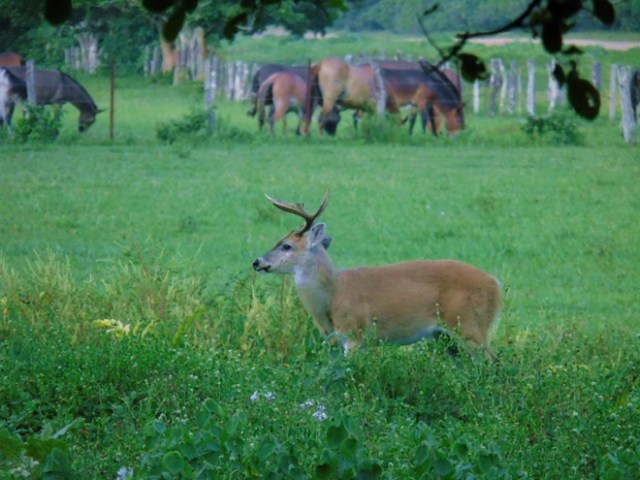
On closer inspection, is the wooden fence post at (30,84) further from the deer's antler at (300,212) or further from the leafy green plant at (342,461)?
the leafy green plant at (342,461)

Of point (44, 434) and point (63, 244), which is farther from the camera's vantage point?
point (63, 244)

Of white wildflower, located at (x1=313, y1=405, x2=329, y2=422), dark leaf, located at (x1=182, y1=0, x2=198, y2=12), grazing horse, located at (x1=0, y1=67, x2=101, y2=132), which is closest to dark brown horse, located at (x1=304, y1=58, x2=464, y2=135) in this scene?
grazing horse, located at (x1=0, y1=67, x2=101, y2=132)

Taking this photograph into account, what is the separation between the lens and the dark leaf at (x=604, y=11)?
11.7 ft

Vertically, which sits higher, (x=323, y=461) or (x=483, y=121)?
(x=323, y=461)

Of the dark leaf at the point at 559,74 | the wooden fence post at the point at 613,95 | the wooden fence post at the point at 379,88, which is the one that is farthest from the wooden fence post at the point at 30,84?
the dark leaf at the point at 559,74

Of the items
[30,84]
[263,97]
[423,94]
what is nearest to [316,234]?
[30,84]

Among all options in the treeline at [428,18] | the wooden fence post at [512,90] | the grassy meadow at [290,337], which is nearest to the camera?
the grassy meadow at [290,337]

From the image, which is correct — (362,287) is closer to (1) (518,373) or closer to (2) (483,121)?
(1) (518,373)

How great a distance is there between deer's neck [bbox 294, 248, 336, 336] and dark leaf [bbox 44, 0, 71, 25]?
5.17 meters

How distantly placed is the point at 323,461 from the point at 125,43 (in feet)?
152

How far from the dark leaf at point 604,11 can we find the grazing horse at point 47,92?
23.8 m

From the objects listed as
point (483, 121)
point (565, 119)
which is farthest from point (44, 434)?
point (483, 121)

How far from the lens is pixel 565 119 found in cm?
2511

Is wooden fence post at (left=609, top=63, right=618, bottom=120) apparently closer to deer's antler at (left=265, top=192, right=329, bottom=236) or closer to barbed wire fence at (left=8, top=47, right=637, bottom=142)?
barbed wire fence at (left=8, top=47, right=637, bottom=142)
